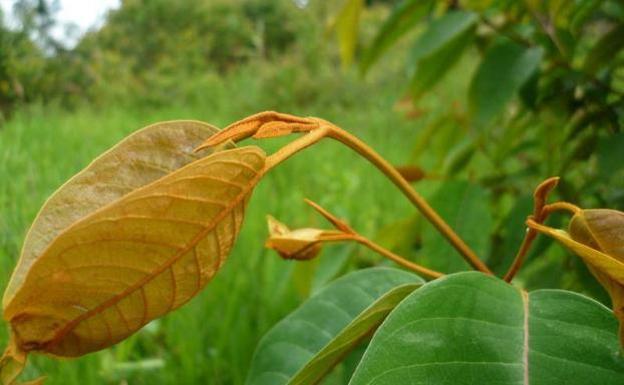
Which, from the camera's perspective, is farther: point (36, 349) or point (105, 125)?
point (105, 125)

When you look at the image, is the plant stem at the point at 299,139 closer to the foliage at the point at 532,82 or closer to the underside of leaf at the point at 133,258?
the underside of leaf at the point at 133,258

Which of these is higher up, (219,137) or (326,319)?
(219,137)

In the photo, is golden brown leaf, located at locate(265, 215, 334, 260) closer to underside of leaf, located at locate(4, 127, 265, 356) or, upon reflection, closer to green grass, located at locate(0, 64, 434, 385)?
underside of leaf, located at locate(4, 127, 265, 356)

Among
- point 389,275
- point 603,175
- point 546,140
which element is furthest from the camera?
point 546,140

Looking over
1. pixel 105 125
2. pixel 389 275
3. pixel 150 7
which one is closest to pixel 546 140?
pixel 389 275

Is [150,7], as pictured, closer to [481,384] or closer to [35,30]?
[35,30]

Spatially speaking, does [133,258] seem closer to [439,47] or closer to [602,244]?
[602,244]

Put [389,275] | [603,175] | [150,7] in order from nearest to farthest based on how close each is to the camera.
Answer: [389,275]
[603,175]
[150,7]
